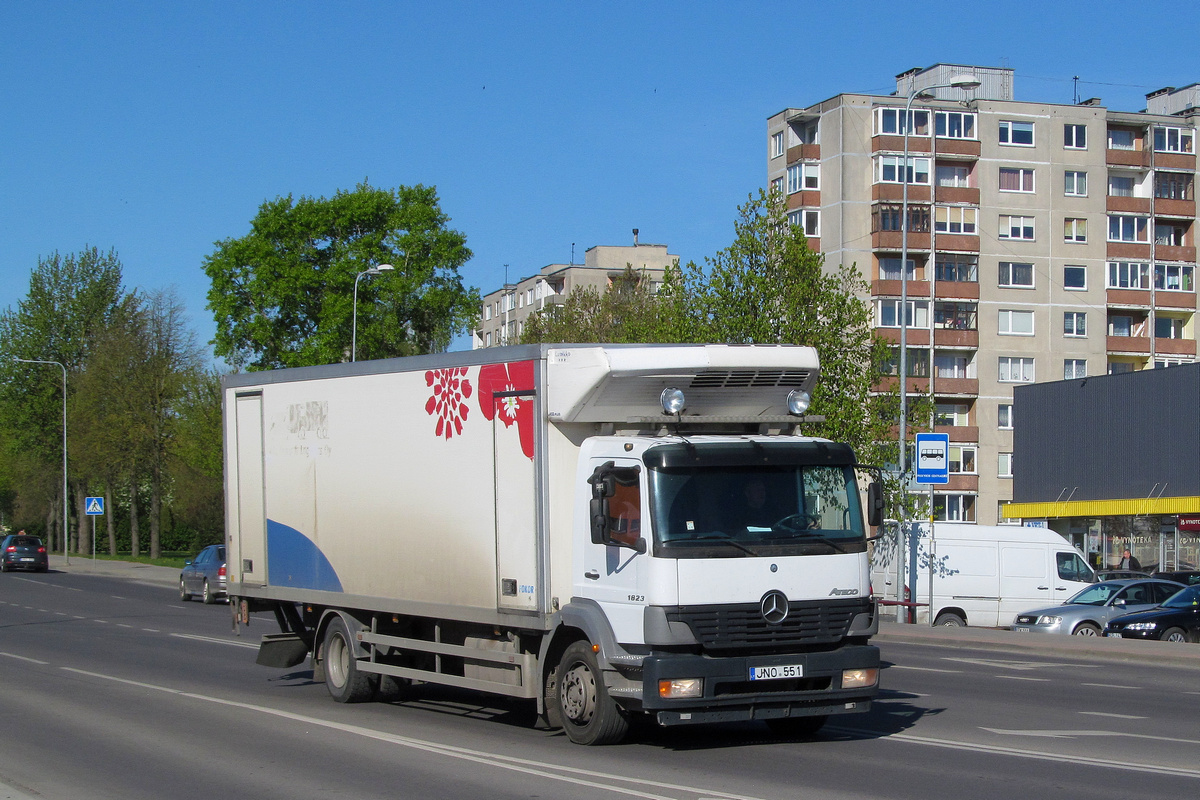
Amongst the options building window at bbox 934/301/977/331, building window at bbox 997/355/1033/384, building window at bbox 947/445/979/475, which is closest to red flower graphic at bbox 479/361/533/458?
building window at bbox 947/445/979/475

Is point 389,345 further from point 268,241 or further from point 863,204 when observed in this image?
point 863,204

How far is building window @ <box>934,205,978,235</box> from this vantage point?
73.9 meters

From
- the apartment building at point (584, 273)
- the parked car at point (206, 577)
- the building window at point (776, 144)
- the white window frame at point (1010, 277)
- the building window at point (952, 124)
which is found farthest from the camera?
the apartment building at point (584, 273)

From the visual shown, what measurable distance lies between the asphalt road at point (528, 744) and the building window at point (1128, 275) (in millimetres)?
62056

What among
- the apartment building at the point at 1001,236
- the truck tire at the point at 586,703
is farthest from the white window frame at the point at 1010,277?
the truck tire at the point at 586,703

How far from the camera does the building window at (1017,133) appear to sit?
74312 mm

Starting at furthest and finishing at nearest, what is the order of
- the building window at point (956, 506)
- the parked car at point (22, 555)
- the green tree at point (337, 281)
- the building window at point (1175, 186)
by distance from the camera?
1. the building window at point (1175, 186)
2. the building window at point (956, 506)
3. the parked car at point (22, 555)
4. the green tree at point (337, 281)

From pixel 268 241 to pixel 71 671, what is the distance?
3804cm

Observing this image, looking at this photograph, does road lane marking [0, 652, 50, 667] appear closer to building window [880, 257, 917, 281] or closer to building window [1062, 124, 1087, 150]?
building window [880, 257, 917, 281]

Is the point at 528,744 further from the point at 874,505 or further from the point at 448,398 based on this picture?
the point at 874,505

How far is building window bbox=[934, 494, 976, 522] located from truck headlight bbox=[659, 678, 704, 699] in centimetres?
6673

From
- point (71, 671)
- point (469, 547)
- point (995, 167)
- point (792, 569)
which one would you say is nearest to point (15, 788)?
point (469, 547)

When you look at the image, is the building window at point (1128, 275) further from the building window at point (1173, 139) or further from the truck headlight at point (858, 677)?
the truck headlight at point (858, 677)

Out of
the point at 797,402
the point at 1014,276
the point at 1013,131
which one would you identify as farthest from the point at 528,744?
the point at 1013,131
